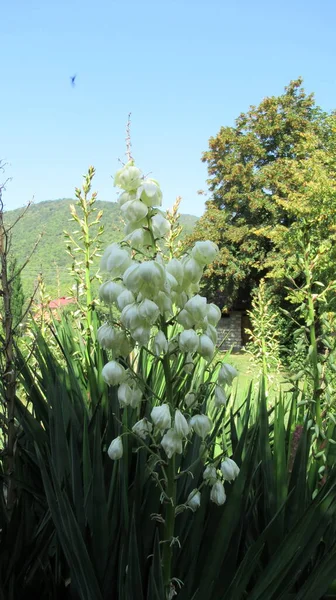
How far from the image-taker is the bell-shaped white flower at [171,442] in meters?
0.98

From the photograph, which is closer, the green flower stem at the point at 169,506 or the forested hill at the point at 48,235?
the green flower stem at the point at 169,506

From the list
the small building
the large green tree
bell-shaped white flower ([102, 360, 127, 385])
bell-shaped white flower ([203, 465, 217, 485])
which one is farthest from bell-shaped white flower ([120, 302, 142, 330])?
the small building

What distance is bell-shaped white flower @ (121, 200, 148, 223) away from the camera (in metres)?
1.03

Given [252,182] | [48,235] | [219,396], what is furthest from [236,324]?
[48,235]

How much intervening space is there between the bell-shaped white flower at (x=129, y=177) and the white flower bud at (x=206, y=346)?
13.9 inches

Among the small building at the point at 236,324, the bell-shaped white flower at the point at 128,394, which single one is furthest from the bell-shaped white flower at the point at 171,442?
the small building at the point at 236,324

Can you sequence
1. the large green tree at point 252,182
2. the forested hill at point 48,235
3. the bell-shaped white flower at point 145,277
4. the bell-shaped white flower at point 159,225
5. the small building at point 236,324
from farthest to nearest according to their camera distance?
the forested hill at point 48,235 → the small building at point 236,324 → the large green tree at point 252,182 → the bell-shaped white flower at point 159,225 → the bell-shaped white flower at point 145,277

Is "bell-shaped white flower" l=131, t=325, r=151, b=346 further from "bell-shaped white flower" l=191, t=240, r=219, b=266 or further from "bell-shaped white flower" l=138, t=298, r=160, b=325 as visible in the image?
"bell-shaped white flower" l=191, t=240, r=219, b=266

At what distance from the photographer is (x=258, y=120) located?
17.2 meters

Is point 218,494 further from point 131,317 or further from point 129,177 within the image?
point 129,177

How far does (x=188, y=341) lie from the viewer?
1.00 m

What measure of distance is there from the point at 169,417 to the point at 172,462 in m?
0.12

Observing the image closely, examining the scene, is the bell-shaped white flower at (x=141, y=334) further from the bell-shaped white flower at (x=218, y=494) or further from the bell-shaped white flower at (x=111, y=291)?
the bell-shaped white flower at (x=218, y=494)

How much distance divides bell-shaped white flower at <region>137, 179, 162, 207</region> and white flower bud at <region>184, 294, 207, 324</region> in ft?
0.71
